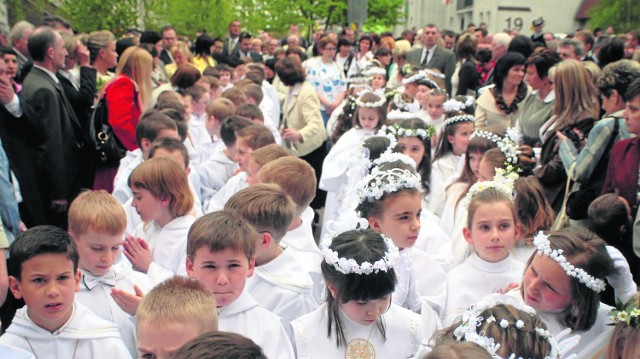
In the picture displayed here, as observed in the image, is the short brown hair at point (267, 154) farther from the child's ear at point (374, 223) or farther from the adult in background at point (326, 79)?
the adult in background at point (326, 79)

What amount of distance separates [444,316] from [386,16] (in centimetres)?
3998

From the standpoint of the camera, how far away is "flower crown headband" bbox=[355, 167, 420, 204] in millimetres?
4605

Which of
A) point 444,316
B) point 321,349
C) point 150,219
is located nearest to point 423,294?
point 444,316

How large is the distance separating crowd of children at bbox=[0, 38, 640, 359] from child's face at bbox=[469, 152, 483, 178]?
88 millimetres

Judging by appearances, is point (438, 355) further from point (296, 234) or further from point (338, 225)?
point (296, 234)

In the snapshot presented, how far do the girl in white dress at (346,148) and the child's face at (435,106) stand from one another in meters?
0.65

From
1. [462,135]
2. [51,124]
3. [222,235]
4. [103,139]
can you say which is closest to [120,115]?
[103,139]

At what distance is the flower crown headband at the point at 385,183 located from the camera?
15.1ft

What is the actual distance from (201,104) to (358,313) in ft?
19.5

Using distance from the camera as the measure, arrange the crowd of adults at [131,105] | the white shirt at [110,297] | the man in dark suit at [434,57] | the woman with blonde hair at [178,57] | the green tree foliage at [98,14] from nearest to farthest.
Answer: the white shirt at [110,297]
the crowd of adults at [131,105]
the woman with blonde hair at [178,57]
the man in dark suit at [434,57]
the green tree foliage at [98,14]

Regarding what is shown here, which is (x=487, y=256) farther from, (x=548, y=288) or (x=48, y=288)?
(x=48, y=288)

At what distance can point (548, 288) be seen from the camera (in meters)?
3.57

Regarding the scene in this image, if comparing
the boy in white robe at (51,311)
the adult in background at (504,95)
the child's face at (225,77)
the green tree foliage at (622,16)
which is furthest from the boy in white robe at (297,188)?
the green tree foliage at (622,16)

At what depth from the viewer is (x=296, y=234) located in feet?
15.8
